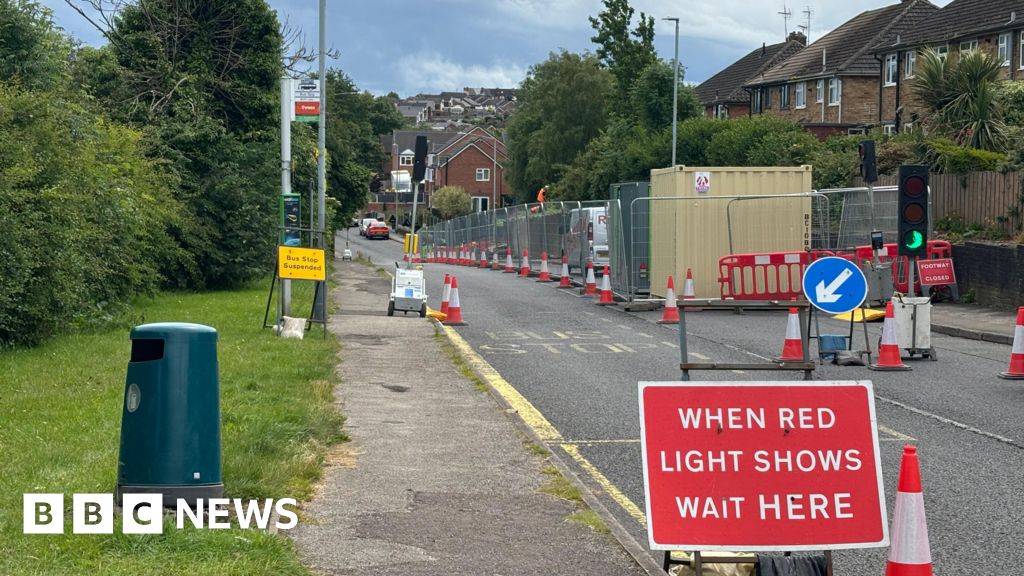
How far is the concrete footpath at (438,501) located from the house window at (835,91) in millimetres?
51429

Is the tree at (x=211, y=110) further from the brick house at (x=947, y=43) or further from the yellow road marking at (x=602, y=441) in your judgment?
the brick house at (x=947, y=43)

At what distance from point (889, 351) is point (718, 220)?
10.1m

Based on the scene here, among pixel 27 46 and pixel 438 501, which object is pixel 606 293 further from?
pixel 438 501

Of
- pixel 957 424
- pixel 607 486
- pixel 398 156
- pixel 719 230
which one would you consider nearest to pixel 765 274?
pixel 719 230

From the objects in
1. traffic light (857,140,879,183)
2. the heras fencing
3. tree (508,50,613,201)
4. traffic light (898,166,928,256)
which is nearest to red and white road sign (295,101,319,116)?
the heras fencing

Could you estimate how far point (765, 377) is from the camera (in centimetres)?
1352

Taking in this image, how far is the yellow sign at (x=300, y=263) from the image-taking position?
1703 cm

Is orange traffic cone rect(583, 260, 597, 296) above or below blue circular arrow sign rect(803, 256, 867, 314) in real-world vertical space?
below

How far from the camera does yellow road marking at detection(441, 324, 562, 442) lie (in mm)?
10453

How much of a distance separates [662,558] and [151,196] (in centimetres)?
1845

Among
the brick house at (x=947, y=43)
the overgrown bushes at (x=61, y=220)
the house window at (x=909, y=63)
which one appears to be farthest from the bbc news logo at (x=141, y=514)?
the house window at (x=909, y=63)

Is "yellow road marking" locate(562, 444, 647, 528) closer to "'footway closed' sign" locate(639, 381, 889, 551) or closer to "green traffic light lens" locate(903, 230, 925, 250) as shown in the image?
"'footway closed' sign" locate(639, 381, 889, 551)

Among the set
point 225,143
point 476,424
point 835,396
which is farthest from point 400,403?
point 225,143

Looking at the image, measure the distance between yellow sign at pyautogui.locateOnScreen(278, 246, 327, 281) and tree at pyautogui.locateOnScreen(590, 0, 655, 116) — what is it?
6469cm
